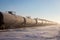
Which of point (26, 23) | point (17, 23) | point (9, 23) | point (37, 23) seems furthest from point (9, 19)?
point (37, 23)

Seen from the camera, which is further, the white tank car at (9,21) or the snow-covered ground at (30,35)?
the white tank car at (9,21)

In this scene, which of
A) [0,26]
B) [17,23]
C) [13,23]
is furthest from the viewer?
[17,23]

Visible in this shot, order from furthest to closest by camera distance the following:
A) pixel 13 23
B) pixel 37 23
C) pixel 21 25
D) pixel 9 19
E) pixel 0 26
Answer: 1. pixel 37 23
2. pixel 21 25
3. pixel 13 23
4. pixel 9 19
5. pixel 0 26

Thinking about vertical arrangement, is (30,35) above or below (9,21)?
below

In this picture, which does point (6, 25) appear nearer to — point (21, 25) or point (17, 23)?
point (17, 23)

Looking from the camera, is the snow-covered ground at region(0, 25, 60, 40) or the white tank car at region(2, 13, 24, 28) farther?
the white tank car at region(2, 13, 24, 28)

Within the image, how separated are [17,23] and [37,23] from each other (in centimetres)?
1232

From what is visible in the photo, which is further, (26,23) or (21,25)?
(26,23)

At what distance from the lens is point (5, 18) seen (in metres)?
15.3

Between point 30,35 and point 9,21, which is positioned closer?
point 30,35

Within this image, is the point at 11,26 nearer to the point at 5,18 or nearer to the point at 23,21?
the point at 5,18

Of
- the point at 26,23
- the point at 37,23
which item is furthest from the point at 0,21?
the point at 37,23

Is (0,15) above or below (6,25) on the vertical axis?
above

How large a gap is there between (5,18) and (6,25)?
34.3 inches
